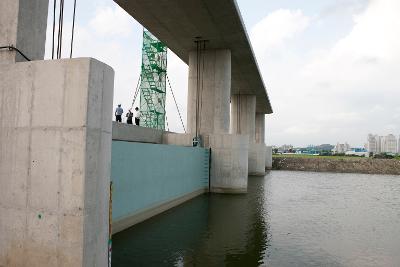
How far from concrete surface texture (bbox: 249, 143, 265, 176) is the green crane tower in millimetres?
14816

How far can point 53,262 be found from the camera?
5859 millimetres

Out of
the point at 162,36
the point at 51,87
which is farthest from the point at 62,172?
the point at 162,36

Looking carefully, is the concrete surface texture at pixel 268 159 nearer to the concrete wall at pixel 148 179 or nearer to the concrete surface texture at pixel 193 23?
the concrete surface texture at pixel 193 23

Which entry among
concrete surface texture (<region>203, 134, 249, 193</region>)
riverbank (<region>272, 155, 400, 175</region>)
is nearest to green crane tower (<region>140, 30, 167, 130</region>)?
riverbank (<region>272, 155, 400, 175</region>)

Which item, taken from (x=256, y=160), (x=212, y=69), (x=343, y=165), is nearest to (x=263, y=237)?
(x=212, y=69)

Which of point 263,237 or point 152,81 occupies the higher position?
point 152,81

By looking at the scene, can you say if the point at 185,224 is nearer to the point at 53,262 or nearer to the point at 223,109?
the point at 53,262

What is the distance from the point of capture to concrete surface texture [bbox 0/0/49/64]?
22.8 ft

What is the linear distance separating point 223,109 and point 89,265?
19.5 m

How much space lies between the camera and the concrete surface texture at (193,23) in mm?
18672

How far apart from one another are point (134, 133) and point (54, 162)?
47.4 feet

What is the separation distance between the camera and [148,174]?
14.2 metres

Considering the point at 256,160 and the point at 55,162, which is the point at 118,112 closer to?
the point at 55,162

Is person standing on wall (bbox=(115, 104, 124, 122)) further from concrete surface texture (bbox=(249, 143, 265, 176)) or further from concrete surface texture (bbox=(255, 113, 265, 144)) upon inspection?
concrete surface texture (bbox=(255, 113, 265, 144))
